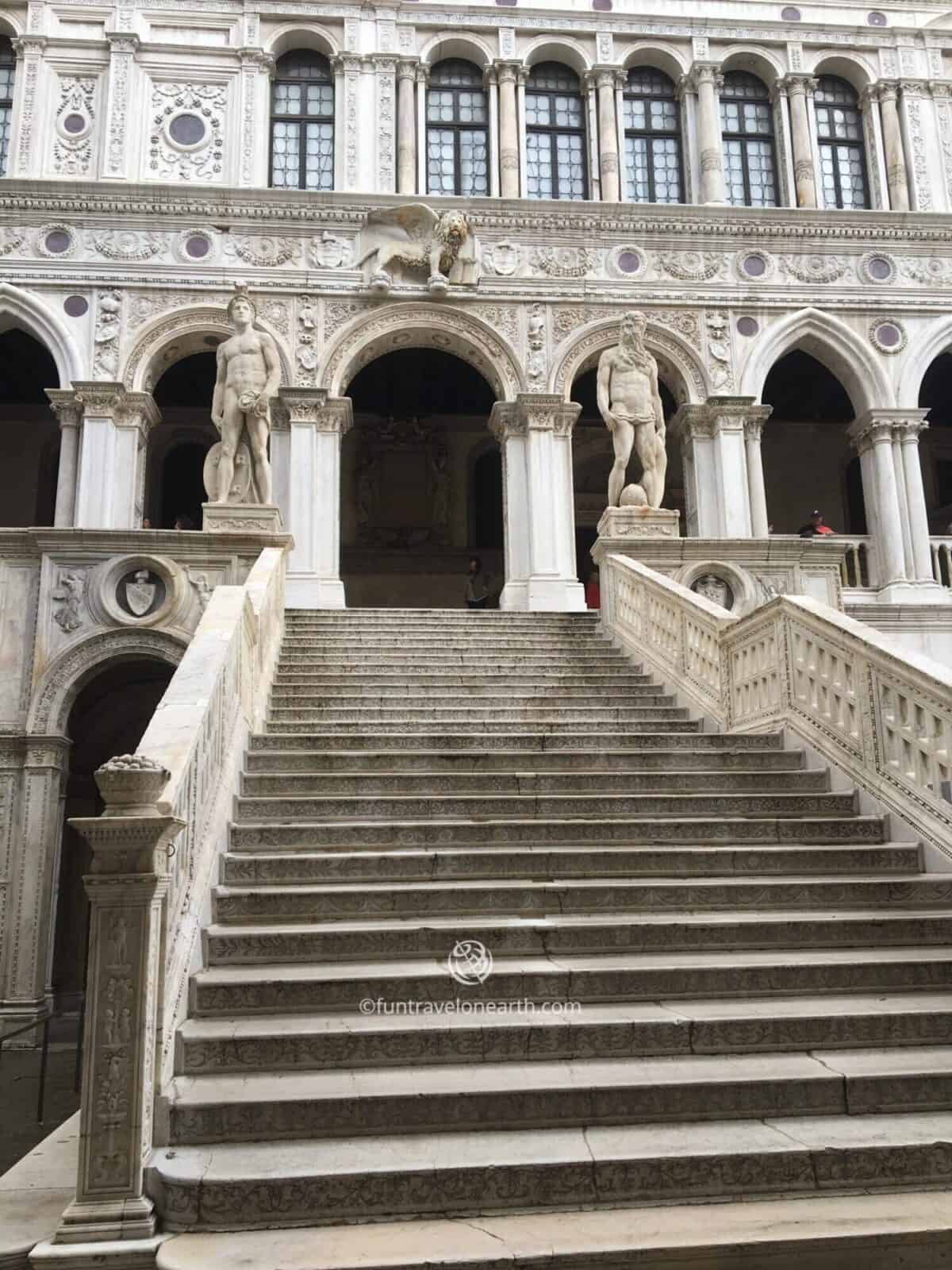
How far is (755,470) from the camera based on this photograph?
1764 centimetres

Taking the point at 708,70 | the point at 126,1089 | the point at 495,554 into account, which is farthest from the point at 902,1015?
the point at 708,70

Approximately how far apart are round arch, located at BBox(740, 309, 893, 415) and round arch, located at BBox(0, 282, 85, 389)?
35.2 ft

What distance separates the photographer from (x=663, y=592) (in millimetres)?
10914

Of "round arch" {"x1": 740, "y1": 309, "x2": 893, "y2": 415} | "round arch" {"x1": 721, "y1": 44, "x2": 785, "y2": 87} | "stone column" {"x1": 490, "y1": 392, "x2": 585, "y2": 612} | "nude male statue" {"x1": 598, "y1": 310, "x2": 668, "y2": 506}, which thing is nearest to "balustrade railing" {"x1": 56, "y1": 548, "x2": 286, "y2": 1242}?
"nude male statue" {"x1": 598, "y1": 310, "x2": 668, "y2": 506}

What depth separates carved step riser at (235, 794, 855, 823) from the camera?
287 inches

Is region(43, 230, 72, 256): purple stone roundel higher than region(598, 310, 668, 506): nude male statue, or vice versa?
region(43, 230, 72, 256): purple stone roundel

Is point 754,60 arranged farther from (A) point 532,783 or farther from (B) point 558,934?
(B) point 558,934

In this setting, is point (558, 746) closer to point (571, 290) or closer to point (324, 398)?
Answer: point (324, 398)

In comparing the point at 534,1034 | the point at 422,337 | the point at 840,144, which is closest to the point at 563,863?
the point at 534,1034

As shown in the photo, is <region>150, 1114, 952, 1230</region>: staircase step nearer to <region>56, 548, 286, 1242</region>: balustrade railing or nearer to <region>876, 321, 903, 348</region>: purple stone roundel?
<region>56, 548, 286, 1242</region>: balustrade railing

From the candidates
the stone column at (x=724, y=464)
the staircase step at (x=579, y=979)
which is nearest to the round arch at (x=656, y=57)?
the stone column at (x=724, y=464)

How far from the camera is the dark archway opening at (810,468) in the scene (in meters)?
22.5

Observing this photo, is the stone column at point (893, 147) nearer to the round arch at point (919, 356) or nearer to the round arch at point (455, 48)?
the round arch at point (919, 356)

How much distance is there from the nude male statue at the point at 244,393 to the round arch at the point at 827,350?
344 inches
